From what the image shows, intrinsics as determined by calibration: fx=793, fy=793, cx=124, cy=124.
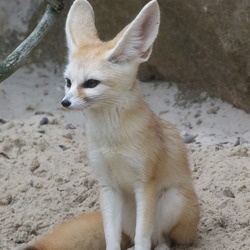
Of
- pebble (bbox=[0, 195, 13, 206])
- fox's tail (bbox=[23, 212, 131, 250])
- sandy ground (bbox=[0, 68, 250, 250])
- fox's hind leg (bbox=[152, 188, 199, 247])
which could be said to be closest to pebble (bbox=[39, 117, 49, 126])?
sandy ground (bbox=[0, 68, 250, 250])

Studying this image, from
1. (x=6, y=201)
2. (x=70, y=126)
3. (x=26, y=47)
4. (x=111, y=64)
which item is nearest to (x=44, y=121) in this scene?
(x=70, y=126)

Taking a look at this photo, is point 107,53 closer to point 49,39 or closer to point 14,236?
point 14,236

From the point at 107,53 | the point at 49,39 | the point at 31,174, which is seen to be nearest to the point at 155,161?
the point at 107,53

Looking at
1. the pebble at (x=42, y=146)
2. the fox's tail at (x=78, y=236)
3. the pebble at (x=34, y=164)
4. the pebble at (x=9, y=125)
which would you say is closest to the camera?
the fox's tail at (x=78, y=236)

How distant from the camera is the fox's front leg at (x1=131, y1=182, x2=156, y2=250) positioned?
3.76 m

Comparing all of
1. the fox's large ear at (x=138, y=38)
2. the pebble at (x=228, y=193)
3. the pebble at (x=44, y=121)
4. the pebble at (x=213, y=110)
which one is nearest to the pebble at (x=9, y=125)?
the pebble at (x=44, y=121)

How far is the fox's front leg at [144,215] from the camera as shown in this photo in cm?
376

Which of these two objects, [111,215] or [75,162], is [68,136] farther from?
[111,215]

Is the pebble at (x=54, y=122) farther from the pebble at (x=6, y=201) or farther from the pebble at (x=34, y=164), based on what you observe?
the pebble at (x=6, y=201)

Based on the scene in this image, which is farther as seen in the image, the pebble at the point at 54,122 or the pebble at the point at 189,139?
the pebble at the point at 54,122

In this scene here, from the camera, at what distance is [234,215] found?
14.1 feet

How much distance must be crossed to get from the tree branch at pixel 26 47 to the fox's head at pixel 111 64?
221 millimetres

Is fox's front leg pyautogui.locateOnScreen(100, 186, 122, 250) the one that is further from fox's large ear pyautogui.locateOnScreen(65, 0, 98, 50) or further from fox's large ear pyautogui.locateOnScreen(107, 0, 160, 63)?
fox's large ear pyautogui.locateOnScreen(65, 0, 98, 50)

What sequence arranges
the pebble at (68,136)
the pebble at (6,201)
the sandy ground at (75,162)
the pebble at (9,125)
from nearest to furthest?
the sandy ground at (75,162) < the pebble at (6,201) < the pebble at (68,136) < the pebble at (9,125)
